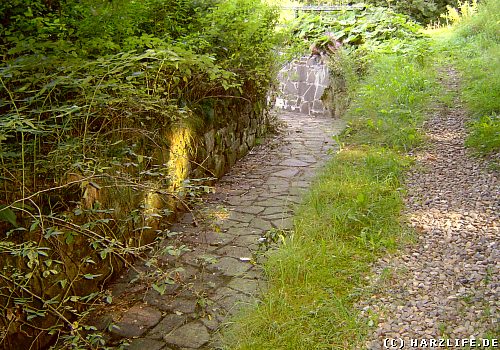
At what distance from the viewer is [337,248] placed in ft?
10.9

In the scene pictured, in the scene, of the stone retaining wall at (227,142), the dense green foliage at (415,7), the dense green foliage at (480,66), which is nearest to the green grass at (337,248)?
the dense green foliage at (480,66)

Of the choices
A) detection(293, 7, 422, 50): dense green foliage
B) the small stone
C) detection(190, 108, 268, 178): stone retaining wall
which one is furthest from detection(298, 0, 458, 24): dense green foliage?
the small stone

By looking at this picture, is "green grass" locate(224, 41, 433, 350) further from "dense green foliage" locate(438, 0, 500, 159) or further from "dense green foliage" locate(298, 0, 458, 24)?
"dense green foliage" locate(298, 0, 458, 24)

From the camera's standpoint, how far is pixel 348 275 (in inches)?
119

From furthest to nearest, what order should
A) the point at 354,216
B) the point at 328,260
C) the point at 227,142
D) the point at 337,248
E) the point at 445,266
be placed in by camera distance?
the point at 227,142, the point at 354,216, the point at 337,248, the point at 328,260, the point at 445,266

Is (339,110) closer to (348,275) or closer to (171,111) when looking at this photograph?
(171,111)

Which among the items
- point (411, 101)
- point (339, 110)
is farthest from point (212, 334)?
point (339, 110)

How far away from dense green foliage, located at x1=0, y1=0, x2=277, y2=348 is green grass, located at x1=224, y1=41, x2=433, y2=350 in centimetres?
85

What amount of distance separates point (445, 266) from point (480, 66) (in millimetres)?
5242

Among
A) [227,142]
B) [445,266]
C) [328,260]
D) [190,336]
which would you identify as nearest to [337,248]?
[328,260]

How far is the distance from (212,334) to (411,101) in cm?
488

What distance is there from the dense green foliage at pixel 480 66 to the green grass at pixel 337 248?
2.35 feet

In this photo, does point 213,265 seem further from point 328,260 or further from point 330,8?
point 330,8

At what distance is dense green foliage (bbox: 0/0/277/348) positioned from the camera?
2396 millimetres
